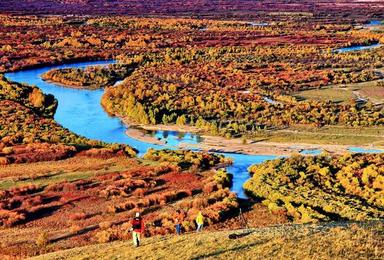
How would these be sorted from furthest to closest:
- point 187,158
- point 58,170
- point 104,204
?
point 187,158, point 58,170, point 104,204

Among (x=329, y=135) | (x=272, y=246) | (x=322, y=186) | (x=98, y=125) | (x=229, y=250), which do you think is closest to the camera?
(x=272, y=246)

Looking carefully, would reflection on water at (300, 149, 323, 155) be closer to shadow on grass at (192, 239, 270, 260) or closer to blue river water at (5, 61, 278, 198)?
blue river water at (5, 61, 278, 198)

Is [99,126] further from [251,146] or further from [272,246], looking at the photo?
[272,246]

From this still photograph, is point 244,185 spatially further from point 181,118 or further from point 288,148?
point 181,118

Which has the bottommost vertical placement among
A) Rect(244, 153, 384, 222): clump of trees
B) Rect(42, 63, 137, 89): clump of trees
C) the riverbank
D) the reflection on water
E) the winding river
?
Rect(244, 153, 384, 222): clump of trees

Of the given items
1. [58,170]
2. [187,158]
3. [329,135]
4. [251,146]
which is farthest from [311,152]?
[58,170]

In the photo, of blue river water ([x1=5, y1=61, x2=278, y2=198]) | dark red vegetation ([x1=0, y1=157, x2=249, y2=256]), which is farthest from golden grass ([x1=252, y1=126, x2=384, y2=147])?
dark red vegetation ([x1=0, y1=157, x2=249, y2=256])

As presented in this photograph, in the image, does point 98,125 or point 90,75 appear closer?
point 98,125
